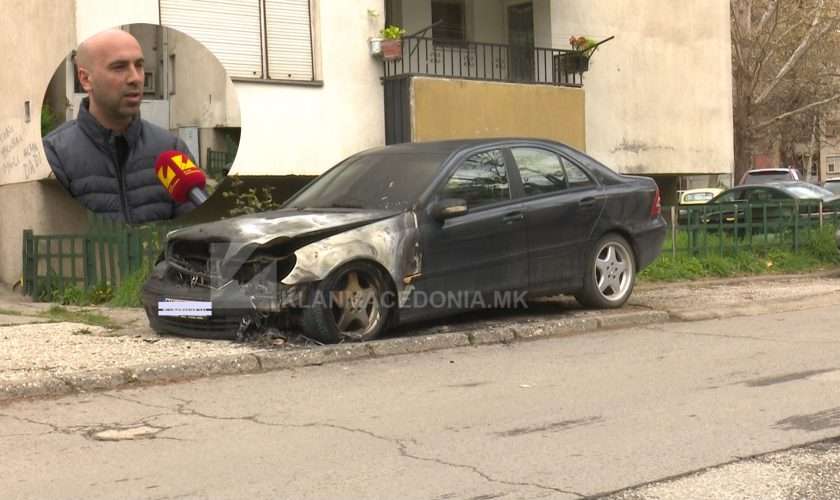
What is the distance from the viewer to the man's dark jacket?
8.02m

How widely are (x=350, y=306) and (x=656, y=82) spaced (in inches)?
564

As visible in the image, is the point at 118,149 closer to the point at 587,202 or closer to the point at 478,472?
the point at 478,472

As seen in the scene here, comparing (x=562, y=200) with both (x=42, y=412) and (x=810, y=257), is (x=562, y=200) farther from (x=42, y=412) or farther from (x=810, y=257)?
(x=810, y=257)

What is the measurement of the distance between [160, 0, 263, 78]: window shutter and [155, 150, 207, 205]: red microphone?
680 centimetres

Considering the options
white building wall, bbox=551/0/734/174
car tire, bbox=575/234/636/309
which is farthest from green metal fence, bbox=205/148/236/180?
white building wall, bbox=551/0/734/174

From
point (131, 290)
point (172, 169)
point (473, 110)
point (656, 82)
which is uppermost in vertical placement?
point (656, 82)

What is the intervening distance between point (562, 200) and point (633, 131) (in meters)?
11.5

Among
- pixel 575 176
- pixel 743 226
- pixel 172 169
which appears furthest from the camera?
pixel 743 226

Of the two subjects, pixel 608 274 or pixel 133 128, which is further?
pixel 608 274

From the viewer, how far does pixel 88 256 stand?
12414mm

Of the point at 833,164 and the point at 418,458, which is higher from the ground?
the point at 833,164

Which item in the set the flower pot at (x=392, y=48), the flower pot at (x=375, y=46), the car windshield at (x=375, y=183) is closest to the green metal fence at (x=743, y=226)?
the flower pot at (x=392, y=48)

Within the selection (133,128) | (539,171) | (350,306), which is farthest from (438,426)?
(539,171)

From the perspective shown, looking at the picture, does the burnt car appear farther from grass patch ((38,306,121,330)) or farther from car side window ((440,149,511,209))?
grass patch ((38,306,121,330))
